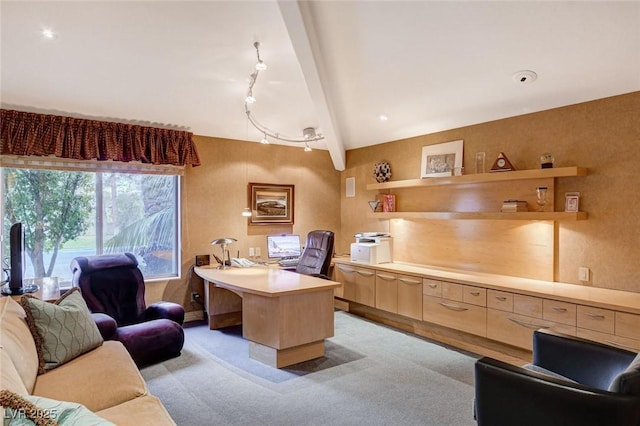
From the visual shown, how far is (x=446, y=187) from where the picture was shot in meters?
4.69

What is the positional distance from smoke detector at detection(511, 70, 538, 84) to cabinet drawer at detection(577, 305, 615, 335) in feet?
6.51

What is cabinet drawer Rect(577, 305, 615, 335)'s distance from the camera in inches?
114

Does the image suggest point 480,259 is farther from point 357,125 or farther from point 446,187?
point 357,125

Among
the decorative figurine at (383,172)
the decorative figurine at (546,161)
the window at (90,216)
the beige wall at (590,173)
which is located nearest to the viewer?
the beige wall at (590,173)

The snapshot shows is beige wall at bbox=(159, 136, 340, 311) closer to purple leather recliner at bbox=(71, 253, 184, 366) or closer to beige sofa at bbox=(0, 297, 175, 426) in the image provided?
purple leather recliner at bbox=(71, 253, 184, 366)

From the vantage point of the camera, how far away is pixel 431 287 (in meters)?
4.19

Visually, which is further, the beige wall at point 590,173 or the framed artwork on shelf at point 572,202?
the framed artwork on shelf at point 572,202

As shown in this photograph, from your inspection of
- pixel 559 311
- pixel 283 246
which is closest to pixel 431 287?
pixel 559 311

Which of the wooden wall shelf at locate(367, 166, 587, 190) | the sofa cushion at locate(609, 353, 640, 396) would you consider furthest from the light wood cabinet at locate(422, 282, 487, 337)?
the sofa cushion at locate(609, 353, 640, 396)

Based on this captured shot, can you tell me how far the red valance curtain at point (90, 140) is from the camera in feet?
12.1

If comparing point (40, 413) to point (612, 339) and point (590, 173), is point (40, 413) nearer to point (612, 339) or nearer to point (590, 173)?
point (612, 339)

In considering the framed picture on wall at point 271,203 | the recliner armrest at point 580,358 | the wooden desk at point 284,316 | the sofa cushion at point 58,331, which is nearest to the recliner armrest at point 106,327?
the sofa cushion at point 58,331

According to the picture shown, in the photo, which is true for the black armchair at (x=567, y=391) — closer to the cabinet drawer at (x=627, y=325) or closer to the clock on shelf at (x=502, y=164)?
the cabinet drawer at (x=627, y=325)

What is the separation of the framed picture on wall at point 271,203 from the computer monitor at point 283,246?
0.23 metres
